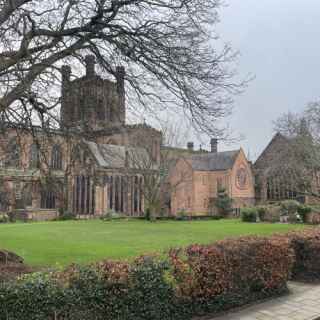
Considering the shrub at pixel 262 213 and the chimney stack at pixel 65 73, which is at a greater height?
the chimney stack at pixel 65 73

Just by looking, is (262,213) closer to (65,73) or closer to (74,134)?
(74,134)

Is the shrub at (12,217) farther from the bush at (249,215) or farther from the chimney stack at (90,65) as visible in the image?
the chimney stack at (90,65)

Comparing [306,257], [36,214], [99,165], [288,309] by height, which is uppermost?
[99,165]

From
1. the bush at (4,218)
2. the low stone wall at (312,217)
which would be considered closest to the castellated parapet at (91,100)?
the low stone wall at (312,217)

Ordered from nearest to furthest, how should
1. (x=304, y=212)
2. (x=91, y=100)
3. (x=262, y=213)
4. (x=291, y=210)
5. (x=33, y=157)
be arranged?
(x=91, y=100)
(x=33, y=157)
(x=304, y=212)
(x=262, y=213)
(x=291, y=210)

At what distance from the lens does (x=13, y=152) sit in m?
Answer: 11.3

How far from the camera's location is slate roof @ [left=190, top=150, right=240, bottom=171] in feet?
202

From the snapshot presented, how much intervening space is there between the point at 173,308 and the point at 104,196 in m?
46.2

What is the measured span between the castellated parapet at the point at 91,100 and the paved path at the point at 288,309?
5723mm

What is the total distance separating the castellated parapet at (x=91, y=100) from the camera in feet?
32.4

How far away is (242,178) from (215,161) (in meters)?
5.17

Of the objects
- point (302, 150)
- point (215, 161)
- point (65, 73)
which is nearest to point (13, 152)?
point (65, 73)

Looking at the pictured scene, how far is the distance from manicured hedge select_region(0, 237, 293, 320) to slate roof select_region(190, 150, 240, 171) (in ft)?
170

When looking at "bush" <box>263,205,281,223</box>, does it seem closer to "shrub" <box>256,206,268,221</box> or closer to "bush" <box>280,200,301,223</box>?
"shrub" <box>256,206,268,221</box>
